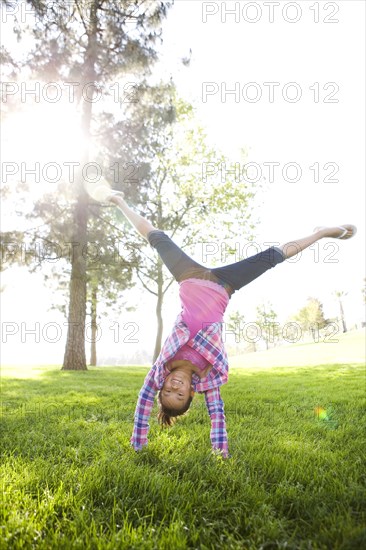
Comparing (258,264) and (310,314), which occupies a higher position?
(258,264)

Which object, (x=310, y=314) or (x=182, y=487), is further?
(x=310, y=314)

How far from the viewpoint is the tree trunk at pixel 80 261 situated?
13.1 m

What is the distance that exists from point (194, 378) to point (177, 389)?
0.75ft

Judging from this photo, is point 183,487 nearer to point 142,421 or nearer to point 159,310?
point 142,421

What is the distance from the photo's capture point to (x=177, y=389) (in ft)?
11.6

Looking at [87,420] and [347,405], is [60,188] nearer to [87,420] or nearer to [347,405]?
[87,420]

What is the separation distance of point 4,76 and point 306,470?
15.0 meters

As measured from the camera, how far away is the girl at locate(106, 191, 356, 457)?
351 cm

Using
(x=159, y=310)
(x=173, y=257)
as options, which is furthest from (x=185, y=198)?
(x=173, y=257)

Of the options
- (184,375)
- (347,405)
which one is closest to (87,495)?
(184,375)

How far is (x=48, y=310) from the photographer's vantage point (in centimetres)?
2303

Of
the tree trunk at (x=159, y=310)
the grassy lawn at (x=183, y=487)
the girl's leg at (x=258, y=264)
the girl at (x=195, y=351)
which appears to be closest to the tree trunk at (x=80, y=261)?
the tree trunk at (x=159, y=310)

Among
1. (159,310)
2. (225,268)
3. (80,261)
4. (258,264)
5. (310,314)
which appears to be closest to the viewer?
(225,268)

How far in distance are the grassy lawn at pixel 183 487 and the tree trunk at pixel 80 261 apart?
28.5 ft
